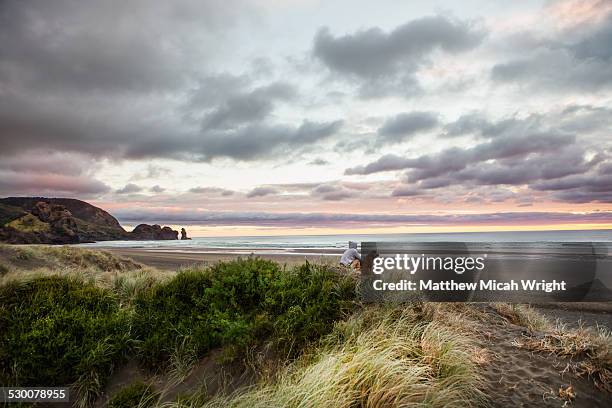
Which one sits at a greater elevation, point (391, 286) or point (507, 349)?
point (391, 286)

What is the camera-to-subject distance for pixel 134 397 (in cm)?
492

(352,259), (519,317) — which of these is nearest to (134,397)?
(352,259)

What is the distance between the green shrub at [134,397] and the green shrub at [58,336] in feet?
2.95

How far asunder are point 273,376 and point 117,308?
386 centimetres

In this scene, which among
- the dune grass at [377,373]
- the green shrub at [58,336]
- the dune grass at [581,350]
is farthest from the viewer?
the green shrub at [58,336]

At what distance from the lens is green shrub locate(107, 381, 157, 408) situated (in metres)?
4.80

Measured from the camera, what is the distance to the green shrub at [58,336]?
561 cm

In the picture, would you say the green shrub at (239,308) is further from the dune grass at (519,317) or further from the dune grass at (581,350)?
the dune grass at (519,317)

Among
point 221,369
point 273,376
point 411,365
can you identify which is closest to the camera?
point 411,365

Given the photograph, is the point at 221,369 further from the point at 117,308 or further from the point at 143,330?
the point at 117,308

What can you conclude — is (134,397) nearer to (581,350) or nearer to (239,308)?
(239,308)

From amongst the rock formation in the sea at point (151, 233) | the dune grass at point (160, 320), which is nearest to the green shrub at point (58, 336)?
the dune grass at point (160, 320)

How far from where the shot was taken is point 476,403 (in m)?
3.98

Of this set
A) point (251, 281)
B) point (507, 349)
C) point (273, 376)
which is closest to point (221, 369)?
point (273, 376)
